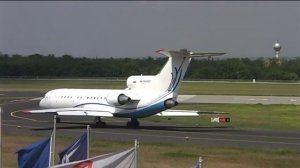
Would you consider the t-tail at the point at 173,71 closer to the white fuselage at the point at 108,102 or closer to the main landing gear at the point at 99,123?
the white fuselage at the point at 108,102

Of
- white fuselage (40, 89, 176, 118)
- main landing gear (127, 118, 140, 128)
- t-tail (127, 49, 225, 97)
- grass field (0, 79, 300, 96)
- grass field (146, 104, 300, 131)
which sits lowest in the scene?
grass field (146, 104, 300, 131)

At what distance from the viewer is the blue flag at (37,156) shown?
1158cm

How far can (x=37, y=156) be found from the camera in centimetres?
1162

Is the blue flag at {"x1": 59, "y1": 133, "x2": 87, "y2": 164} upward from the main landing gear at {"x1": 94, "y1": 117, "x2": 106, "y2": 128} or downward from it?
upward

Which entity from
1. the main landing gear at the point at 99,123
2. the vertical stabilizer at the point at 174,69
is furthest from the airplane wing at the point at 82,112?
the vertical stabilizer at the point at 174,69

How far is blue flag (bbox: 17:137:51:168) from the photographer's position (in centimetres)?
1158

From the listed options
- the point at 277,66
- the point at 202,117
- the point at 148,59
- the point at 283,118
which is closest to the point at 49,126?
the point at 202,117

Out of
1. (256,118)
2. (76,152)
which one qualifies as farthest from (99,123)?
(76,152)

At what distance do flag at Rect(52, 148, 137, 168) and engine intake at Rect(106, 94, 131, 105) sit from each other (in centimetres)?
2711

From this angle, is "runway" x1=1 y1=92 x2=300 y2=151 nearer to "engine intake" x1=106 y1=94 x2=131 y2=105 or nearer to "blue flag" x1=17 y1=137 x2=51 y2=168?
"engine intake" x1=106 y1=94 x2=131 y2=105

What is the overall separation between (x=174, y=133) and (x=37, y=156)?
2273 centimetres

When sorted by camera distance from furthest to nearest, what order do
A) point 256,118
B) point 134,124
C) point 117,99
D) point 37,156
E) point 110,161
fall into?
point 256,118 < point 134,124 < point 117,99 < point 37,156 < point 110,161

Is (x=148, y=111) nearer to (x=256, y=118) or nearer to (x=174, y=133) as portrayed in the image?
(x=174, y=133)

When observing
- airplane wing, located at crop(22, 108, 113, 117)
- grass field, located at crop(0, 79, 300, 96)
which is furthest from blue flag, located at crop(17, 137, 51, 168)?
grass field, located at crop(0, 79, 300, 96)
